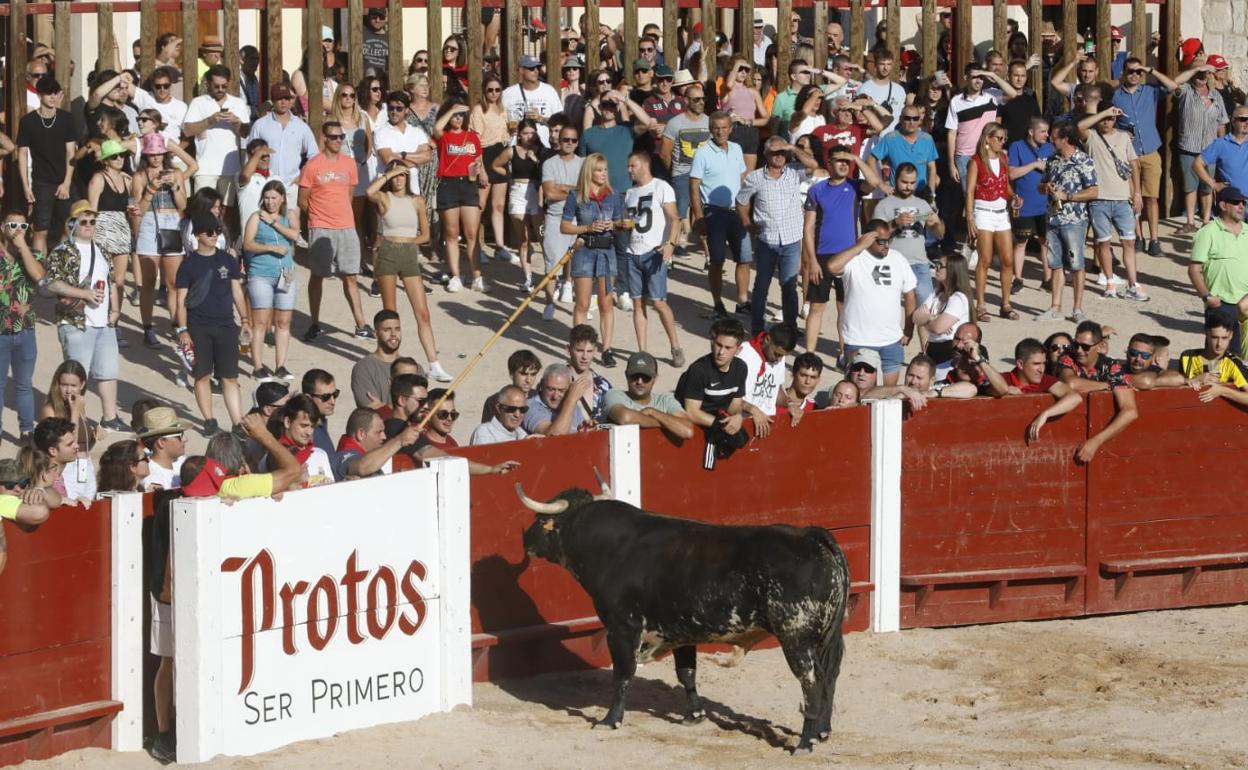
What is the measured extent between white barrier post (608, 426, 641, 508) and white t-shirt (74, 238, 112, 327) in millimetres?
4815

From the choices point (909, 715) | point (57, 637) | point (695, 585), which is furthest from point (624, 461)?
point (57, 637)

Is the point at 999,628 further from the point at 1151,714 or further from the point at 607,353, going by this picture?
the point at 607,353

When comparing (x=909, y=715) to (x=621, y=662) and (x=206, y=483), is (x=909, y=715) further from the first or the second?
(x=206, y=483)

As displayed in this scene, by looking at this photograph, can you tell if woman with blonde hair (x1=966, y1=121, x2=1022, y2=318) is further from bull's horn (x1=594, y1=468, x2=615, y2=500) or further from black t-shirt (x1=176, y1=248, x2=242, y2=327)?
bull's horn (x1=594, y1=468, x2=615, y2=500)

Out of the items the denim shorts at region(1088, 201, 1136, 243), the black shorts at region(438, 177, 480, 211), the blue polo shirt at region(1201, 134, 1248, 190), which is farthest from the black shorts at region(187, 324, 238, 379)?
the blue polo shirt at region(1201, 134, 1248, 190)

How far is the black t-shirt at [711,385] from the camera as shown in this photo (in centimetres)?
1249

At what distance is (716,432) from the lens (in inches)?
486

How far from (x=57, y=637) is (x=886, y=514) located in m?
5.06

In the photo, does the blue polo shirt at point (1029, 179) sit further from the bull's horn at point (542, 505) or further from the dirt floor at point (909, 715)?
the bull's horn at point (542, 505)

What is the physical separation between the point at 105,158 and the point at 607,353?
4.19m

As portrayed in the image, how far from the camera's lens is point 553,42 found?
20375mm

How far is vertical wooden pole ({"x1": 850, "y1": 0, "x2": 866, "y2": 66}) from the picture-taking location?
21.0 m

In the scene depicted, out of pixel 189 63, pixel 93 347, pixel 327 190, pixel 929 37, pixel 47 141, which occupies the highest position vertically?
pixel 929 37

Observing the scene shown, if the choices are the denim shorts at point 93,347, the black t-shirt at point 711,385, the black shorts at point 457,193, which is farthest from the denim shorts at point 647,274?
the black t-shirt at point 711,385
